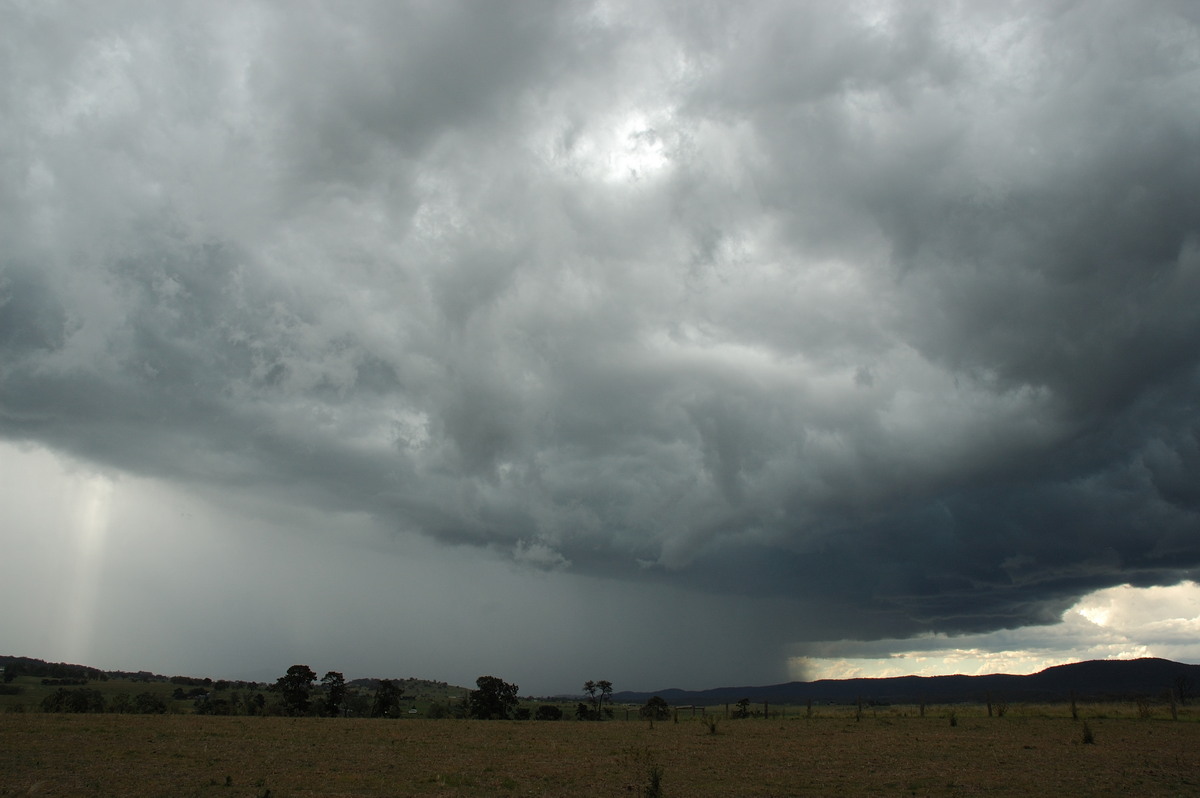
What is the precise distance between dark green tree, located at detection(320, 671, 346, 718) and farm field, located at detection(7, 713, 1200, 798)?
5087 centimetres

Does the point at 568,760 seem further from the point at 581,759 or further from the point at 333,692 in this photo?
the point at 333,692

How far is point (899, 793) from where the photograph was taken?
91.9 ft

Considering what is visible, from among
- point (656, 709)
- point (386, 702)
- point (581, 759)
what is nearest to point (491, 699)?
point (386, 702)

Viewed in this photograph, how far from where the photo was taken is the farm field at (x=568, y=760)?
2822 centimetres

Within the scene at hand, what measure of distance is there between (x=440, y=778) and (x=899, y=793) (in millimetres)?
19019

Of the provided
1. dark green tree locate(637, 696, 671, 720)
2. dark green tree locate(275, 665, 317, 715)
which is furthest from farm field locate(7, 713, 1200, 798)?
dark green tree locate(275, 665, 317, 715)

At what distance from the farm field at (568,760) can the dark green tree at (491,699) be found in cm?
5064

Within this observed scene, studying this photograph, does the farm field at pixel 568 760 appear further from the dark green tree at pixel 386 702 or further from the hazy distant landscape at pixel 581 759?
the dark green tree at pixel 386 702

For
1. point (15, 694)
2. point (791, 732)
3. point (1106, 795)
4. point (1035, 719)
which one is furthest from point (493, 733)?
point (15, 694)

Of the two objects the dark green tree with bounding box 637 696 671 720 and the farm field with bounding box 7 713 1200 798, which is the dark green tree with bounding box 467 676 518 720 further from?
the farm field with bounding box 7 713 1200 798

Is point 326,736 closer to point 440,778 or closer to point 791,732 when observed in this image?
point 440,778

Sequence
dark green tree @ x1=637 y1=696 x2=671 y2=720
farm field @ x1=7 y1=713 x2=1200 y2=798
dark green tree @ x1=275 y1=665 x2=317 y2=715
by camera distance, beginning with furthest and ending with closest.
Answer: dark green tree @ x1=275 y1=665 x2=317 y2=715 < dark green tree @ x1=637 y1=696 x2=671 y2=720 < farm field @ x1=7 y1=713 x2=1200 y2=798

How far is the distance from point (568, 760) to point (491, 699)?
72.8m

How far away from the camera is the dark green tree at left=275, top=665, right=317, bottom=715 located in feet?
333
